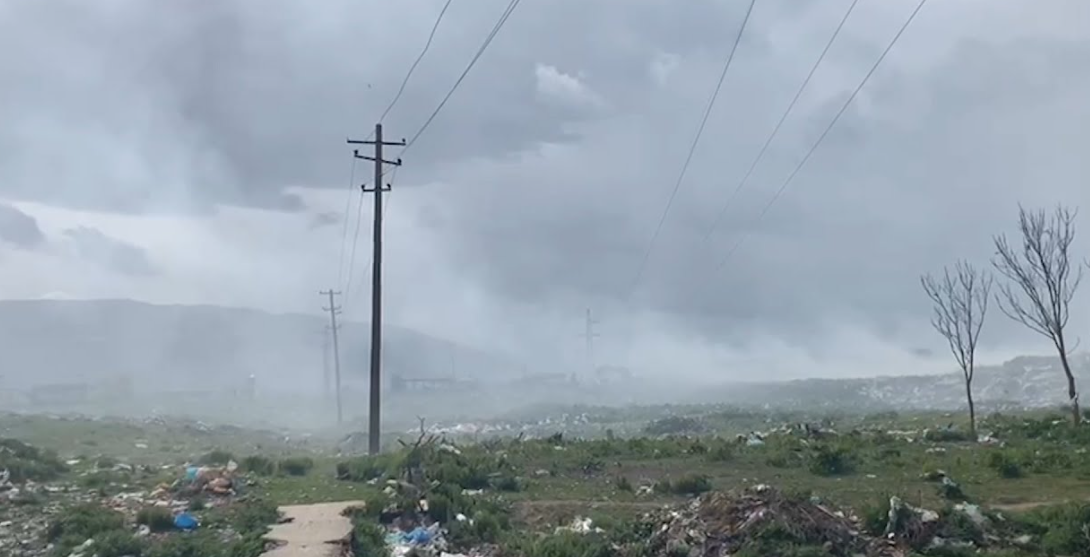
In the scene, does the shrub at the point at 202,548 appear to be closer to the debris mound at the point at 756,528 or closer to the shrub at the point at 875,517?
the debris mound at the point at 756,528

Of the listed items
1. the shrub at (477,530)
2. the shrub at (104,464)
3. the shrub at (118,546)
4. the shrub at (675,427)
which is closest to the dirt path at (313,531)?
the shrub at (477,530)

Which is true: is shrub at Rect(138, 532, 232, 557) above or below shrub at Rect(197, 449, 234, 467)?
below

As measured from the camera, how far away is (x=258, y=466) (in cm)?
2275

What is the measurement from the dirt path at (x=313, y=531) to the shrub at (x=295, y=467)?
635 centimetres

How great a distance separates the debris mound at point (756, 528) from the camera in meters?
12.0

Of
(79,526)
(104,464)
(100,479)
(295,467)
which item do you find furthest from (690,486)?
(104,464)

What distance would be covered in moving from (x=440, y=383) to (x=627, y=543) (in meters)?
110

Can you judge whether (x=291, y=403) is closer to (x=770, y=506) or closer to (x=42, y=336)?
(x=42, y=336)

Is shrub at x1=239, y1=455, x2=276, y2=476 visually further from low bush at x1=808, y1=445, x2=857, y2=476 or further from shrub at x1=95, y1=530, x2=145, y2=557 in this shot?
low bush at x1=808, y1=445, x2=857, y2=476

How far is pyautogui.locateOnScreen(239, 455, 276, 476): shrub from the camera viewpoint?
73.3 ft

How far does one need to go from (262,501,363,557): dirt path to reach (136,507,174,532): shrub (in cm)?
141

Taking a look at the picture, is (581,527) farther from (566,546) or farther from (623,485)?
(623,485)

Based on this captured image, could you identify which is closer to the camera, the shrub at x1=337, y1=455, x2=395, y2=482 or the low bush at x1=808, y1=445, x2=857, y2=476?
the low bush at x1=808, y1=445, x2=857, y2=476

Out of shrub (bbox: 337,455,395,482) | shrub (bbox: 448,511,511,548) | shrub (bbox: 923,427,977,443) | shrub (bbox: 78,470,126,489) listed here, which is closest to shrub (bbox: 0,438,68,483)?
shrub (bbox: 78,470,126,489)
